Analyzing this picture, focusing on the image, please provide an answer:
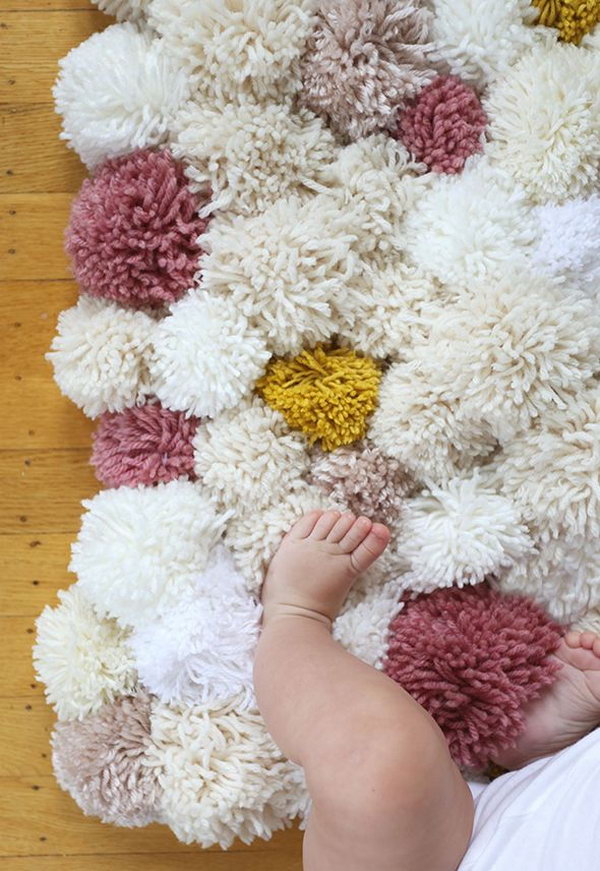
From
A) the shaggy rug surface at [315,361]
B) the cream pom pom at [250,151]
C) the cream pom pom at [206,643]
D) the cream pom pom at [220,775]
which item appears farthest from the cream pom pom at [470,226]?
the cream pom pom at [220,775]

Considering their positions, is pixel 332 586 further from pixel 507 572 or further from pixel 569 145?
pixel 569 145

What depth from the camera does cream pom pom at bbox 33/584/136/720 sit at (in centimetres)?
85

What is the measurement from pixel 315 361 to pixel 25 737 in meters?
0.47

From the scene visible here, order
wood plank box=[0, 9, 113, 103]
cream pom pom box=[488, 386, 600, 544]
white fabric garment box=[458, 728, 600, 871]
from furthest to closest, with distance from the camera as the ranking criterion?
wood plank box=[0, 9, 113, 103] < cream pom pom box=[488, 386, 600, 544] < white fabric garment box=[458, 728, 600, 871]

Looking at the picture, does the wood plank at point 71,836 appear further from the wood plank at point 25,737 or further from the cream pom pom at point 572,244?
the cream pom pom at point 572,244

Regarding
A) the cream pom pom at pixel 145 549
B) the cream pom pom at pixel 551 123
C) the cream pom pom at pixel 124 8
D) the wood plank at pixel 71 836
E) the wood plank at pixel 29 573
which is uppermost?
the cream pom pom at pixel 551 123

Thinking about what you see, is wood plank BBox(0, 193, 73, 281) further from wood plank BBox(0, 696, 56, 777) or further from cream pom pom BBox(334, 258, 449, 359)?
wood plank BBox(0, 696, 56, 777)

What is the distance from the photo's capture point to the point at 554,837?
708mm

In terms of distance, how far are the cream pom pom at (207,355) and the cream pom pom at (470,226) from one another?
0.17 meters

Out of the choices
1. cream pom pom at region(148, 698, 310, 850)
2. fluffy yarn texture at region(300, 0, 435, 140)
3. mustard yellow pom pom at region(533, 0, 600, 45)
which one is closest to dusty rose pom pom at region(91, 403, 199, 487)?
cream pom pom at region(148, 698, 310, 850)

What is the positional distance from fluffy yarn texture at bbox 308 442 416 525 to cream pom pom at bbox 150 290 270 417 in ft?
0.34

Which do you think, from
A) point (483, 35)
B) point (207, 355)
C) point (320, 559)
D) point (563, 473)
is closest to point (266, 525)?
point (320, 559)

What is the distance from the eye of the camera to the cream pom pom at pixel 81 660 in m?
0.85

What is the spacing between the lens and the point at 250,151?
0.82 metres
